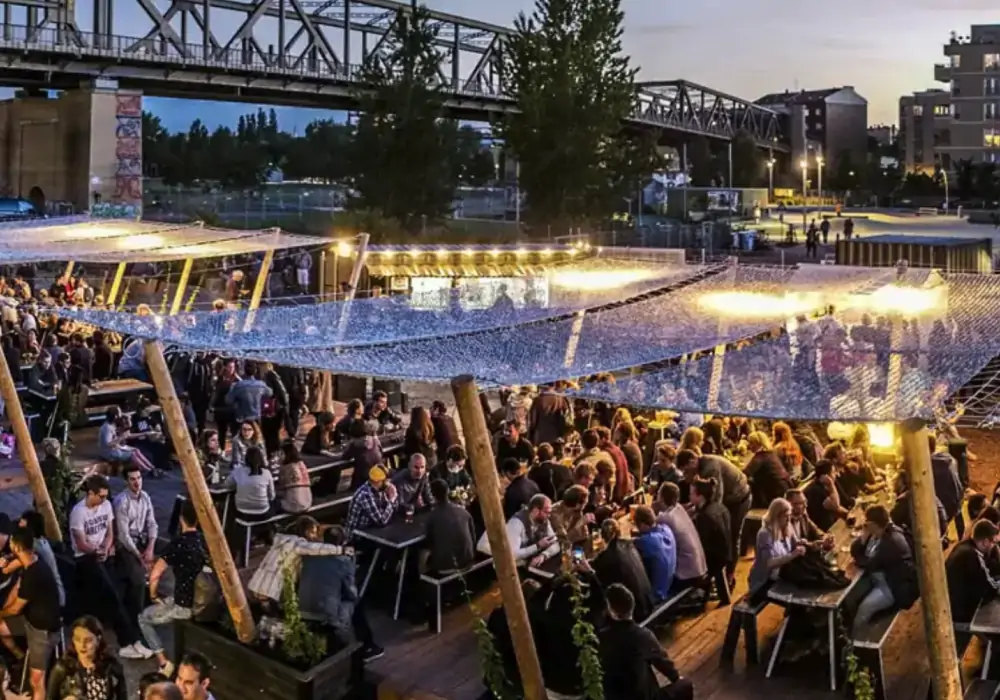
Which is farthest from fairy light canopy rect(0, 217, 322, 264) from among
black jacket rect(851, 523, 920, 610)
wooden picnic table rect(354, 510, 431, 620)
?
black jacket rect(851, 523, 920, 610)

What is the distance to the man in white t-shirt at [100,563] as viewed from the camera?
6977 mm

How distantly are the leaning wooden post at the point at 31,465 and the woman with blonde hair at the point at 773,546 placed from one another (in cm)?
517

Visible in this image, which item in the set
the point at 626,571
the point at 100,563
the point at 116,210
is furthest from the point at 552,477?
the point at 116,210

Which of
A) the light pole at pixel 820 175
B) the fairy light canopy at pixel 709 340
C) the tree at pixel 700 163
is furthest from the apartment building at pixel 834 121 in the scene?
the fairy light canopy at pixel 709 340

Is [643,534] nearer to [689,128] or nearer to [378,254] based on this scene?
[378,254]

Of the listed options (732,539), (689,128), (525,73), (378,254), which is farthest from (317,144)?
(732,539)

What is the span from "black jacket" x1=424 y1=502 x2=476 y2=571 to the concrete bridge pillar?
3886 cm

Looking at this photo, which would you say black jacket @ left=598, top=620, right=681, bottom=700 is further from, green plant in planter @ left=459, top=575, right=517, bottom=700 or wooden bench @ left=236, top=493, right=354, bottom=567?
wooden bench @ left=236, top=493, right=354, bottom=567

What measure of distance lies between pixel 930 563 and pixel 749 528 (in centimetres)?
404

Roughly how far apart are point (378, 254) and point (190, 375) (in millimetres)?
9765

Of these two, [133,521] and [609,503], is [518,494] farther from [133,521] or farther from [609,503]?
[133,521]

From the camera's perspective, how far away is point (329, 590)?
630 centimetres

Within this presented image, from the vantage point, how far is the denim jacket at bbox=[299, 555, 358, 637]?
6270mm

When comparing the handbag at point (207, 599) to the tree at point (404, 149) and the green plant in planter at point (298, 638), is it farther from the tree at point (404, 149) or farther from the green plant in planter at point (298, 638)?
the tree at point (404, 149)
